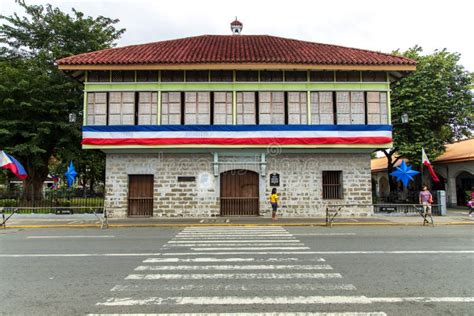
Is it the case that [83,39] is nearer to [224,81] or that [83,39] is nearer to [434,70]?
[224,81]

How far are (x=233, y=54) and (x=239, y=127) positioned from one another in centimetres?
435

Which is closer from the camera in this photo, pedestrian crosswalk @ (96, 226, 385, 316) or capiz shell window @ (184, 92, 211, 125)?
pedestrian crosswalk @ (96, 226, 385, 316)

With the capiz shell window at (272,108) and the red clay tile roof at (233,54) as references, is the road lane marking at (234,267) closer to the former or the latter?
the capiz shell window at (272,108)

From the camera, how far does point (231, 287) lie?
595cm

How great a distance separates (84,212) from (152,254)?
13149mm

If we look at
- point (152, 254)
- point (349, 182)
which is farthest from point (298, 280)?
point (349, 182)

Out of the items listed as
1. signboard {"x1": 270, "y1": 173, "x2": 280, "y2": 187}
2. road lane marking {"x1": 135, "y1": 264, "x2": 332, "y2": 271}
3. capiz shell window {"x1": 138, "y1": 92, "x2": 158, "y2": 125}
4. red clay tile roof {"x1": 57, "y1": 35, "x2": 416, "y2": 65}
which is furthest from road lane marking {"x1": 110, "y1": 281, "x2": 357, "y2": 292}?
red clay tile roof {"x1": 57, "y1": 35, "x2": 416, "y2": 65}

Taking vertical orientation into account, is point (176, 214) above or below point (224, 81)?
below

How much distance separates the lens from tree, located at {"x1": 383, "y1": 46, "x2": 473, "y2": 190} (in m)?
25.1

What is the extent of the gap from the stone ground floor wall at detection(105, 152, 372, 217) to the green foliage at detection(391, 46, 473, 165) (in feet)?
28.4

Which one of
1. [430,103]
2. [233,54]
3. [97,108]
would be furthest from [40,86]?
[430,103]

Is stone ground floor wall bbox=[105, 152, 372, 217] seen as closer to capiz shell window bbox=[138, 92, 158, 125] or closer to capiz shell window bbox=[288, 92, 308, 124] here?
capiz shell window bbox=[138, 92, 158, 125]

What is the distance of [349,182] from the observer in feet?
61.9

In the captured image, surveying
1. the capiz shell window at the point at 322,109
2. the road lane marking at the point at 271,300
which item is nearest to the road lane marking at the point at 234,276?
the road lane marking at the point at 271,300
